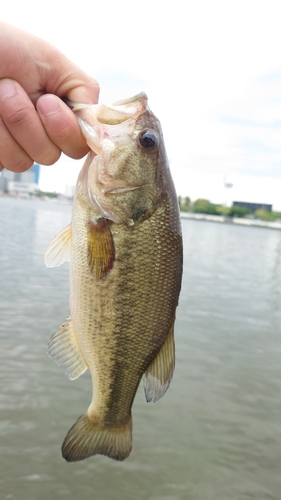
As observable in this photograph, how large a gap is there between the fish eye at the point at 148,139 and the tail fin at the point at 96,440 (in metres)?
1.64

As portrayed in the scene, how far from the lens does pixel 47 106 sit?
1.94 metres

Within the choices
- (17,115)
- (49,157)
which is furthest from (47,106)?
(49,157)

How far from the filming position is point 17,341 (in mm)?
9727

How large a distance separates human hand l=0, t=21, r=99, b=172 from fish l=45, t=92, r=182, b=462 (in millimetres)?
117

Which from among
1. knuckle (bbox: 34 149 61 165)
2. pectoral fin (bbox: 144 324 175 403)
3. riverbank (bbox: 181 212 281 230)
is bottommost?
riverbank (bbox: 181 212 281 230)

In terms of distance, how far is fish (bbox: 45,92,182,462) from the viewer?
2232 mm

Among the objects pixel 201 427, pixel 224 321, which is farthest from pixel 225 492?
pixel 224 321

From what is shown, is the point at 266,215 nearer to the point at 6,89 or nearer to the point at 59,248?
the point at 59,248

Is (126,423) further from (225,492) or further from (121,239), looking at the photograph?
(225,492)

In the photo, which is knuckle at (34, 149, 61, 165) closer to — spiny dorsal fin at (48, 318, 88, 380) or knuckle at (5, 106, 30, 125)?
knuckle at (5, 106, 30, 125)

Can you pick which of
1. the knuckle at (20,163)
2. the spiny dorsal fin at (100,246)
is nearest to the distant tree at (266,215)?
the spiny dorsal fin at (100,246)

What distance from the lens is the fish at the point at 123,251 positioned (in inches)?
87.9

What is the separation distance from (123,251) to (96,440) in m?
1.17

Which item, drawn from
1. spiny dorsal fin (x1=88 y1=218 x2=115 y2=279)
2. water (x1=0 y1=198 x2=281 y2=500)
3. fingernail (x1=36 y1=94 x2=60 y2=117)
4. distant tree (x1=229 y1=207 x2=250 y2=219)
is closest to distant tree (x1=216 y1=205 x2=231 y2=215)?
distant tree (x1=229 y1=207 x2=250 y2=219)
